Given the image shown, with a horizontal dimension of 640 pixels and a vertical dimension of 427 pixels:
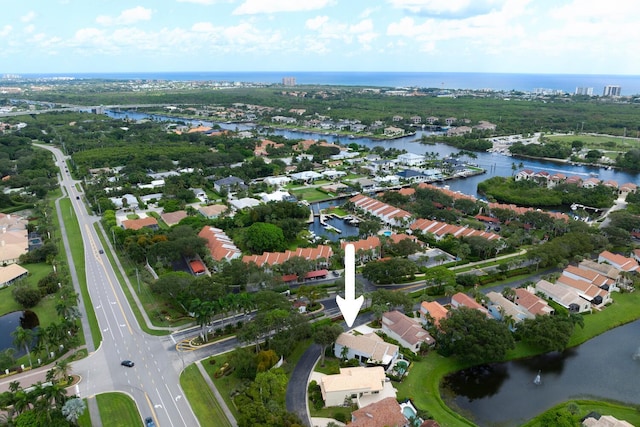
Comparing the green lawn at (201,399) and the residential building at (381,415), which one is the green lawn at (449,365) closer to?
the residential building at (381,415)

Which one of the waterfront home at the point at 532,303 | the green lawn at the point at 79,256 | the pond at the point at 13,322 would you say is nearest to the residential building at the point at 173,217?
the green lawn at the point at 79,256

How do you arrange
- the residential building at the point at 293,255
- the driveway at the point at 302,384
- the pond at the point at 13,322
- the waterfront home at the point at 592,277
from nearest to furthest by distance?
the driveway at the point at 302,384
the pond at the point at 13,322
the waterfront home at the point at 592,277
the residential building at the point at 293,255

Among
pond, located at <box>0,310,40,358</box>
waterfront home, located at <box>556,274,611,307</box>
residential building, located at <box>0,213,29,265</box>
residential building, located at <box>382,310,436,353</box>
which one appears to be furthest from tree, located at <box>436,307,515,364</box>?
residential building, located at <box>0,213,29,265</box>

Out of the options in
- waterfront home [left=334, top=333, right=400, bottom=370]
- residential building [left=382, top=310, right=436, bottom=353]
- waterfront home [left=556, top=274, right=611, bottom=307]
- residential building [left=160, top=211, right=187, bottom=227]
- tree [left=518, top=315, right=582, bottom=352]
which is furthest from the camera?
residential building [left=160, top=211, right=187, bottom=227]

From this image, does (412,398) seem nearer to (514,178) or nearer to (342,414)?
(342,414)

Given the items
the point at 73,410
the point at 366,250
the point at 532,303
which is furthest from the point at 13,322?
the point at 532,303

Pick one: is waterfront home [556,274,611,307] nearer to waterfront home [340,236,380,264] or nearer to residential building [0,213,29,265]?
waterfront home [340,236,380,264]

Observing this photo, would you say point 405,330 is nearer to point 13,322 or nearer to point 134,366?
point 134,366
